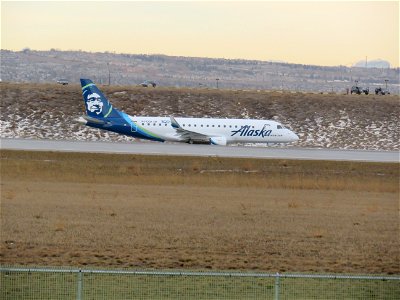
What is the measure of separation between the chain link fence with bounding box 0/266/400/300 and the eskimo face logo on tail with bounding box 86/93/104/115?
5010 centimetres

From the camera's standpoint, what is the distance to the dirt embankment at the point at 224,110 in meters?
89.0

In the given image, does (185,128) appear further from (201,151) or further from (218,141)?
(201,151)

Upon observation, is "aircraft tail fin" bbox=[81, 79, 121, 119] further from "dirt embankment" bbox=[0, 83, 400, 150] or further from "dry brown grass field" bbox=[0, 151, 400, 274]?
"dry brown grass field" bbox=[0, 151, 400, 274]

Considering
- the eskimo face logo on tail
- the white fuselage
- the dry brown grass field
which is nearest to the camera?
the dry brown grass field

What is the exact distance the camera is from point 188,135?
6962cm

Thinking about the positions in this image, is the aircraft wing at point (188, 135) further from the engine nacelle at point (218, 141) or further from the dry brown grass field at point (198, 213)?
the dry brown grass field at point (198, 213)

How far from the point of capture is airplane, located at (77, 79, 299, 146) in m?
69.9

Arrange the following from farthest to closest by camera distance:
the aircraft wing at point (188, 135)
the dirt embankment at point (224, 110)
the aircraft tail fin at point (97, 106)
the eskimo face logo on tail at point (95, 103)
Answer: the dirt embankment at point (224, 110), the eskimo face logo on tail at point (95, 103), the aircraft tail fin at point (97, 106), the aircraft wing at point (188, 135)

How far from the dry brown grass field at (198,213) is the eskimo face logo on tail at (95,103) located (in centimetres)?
1903

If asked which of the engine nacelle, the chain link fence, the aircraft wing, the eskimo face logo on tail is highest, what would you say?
the eskimo face logo on tail

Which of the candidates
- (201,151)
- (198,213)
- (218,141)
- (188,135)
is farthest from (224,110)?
(198,213)

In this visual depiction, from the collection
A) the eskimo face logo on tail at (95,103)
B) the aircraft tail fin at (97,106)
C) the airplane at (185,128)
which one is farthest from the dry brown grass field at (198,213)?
the eskimo face logo on tail at (95,103)

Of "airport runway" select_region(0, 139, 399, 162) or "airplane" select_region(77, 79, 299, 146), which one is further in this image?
"airplane" select_region(77, 79, 299, 146)

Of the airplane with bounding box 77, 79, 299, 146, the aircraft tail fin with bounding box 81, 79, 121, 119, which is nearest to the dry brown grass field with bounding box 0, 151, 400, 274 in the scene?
the airplane with bounding box 77, 79, 299, 146
